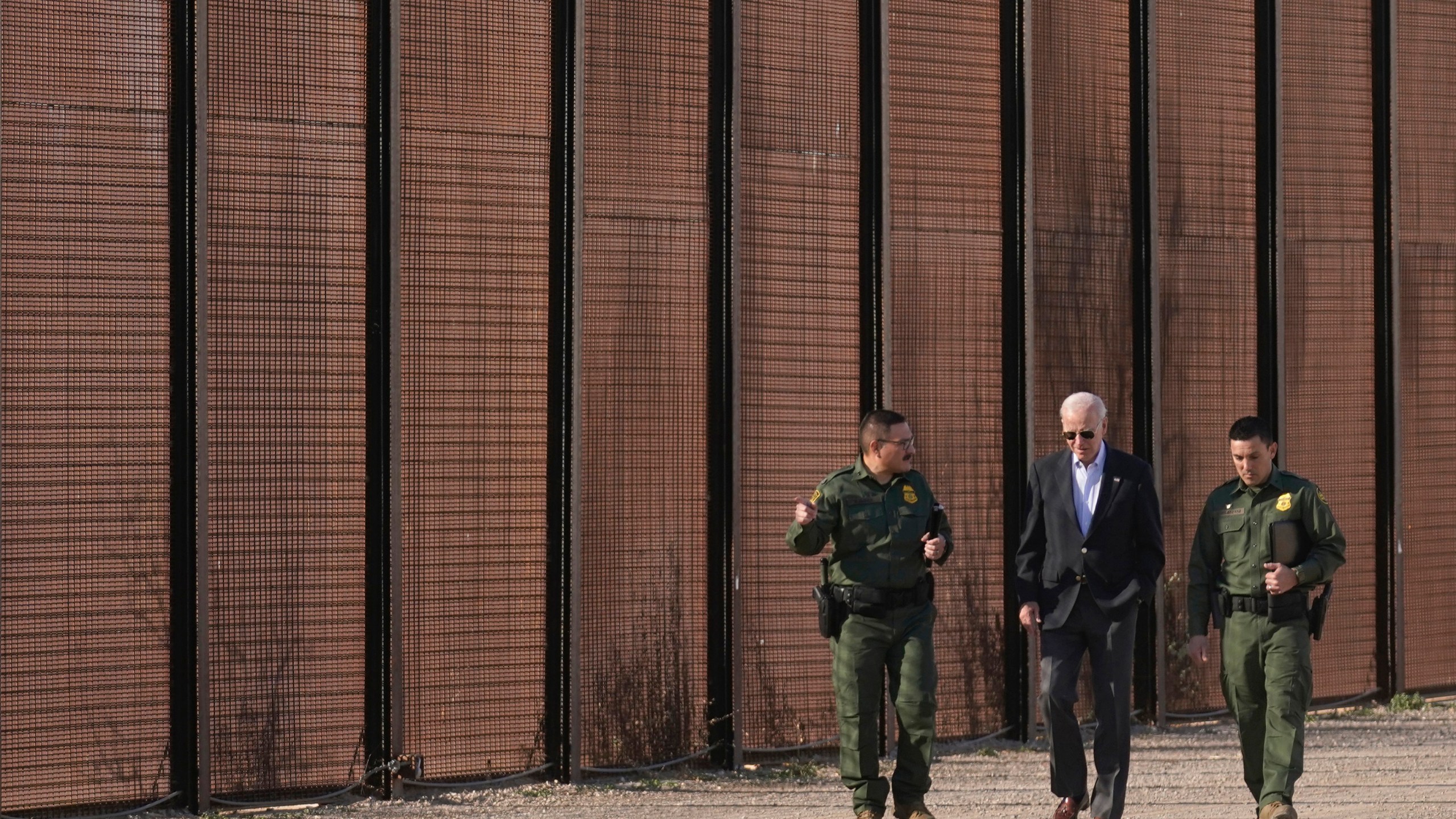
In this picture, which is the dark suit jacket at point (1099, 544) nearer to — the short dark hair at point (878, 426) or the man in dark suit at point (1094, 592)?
the man in dark suit at point (1094, 592)

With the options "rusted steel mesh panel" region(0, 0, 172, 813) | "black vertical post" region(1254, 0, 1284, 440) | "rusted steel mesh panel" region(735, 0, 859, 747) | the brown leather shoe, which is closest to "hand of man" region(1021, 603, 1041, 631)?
the brown leather shoe

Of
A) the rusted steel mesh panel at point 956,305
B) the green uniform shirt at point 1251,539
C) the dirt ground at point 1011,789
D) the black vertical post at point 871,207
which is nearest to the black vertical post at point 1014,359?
the rusted steel mesh panel at point 956,305

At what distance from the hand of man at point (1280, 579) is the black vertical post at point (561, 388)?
3356 mm

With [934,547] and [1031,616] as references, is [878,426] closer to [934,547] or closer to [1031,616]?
[934,547]

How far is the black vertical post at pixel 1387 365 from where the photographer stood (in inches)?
445

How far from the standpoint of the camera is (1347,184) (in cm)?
1126

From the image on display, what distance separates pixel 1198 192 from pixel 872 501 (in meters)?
4.17

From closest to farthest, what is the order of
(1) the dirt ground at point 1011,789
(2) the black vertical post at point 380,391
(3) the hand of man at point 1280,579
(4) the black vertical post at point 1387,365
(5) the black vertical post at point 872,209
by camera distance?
(3) the hand of man at point 1280,579 < (1) the dirt ground at point 1011,789 < (2) the black vertical post at point 380,391 < (5) the black vertical post at point 872,209 < (4) the black vertical post at point 1387,365

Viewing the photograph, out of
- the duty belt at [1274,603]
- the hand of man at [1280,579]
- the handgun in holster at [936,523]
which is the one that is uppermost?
the handgun in holster at [936,523]

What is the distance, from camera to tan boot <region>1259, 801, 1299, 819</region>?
734 cm

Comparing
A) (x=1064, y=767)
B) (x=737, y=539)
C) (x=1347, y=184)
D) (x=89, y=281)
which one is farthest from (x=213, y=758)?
(x=1347, y=184)

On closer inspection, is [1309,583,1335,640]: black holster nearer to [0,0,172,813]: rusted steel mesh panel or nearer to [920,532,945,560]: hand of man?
[920,532,945,560]: hand of man

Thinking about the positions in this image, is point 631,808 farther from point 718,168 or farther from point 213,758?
point 718,168

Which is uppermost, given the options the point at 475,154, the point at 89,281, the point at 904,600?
the point at 475,154
